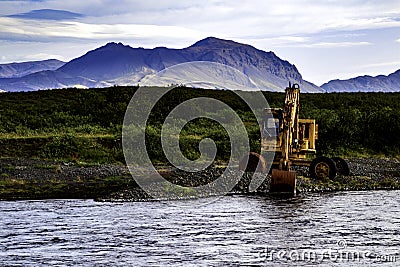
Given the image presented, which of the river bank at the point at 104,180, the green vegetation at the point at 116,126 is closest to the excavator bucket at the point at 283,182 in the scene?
the river bank at the point at 104,180

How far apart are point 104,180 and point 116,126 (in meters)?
25.5

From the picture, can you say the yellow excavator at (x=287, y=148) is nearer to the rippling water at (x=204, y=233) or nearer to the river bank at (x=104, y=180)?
the river bank at (x=104, y=180)

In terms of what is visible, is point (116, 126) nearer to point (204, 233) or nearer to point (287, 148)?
point (287, 148)

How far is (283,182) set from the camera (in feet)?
127

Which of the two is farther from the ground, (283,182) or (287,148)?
(287,148)

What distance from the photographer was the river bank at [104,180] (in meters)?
38.8

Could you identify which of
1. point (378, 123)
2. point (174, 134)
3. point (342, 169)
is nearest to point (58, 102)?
point (174, 134)

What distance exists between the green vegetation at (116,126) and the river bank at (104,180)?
5.87m

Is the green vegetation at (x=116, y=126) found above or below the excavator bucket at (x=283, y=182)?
above

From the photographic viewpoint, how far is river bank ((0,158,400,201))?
38.8 m

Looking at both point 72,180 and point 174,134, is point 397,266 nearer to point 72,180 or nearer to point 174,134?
point 72,180

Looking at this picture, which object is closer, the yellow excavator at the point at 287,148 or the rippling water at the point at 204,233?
the rippling water at the point at 204,233

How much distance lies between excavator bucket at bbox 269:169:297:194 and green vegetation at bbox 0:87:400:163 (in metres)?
17.1

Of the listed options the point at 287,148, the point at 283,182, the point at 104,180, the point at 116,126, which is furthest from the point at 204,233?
the point at 116,126
